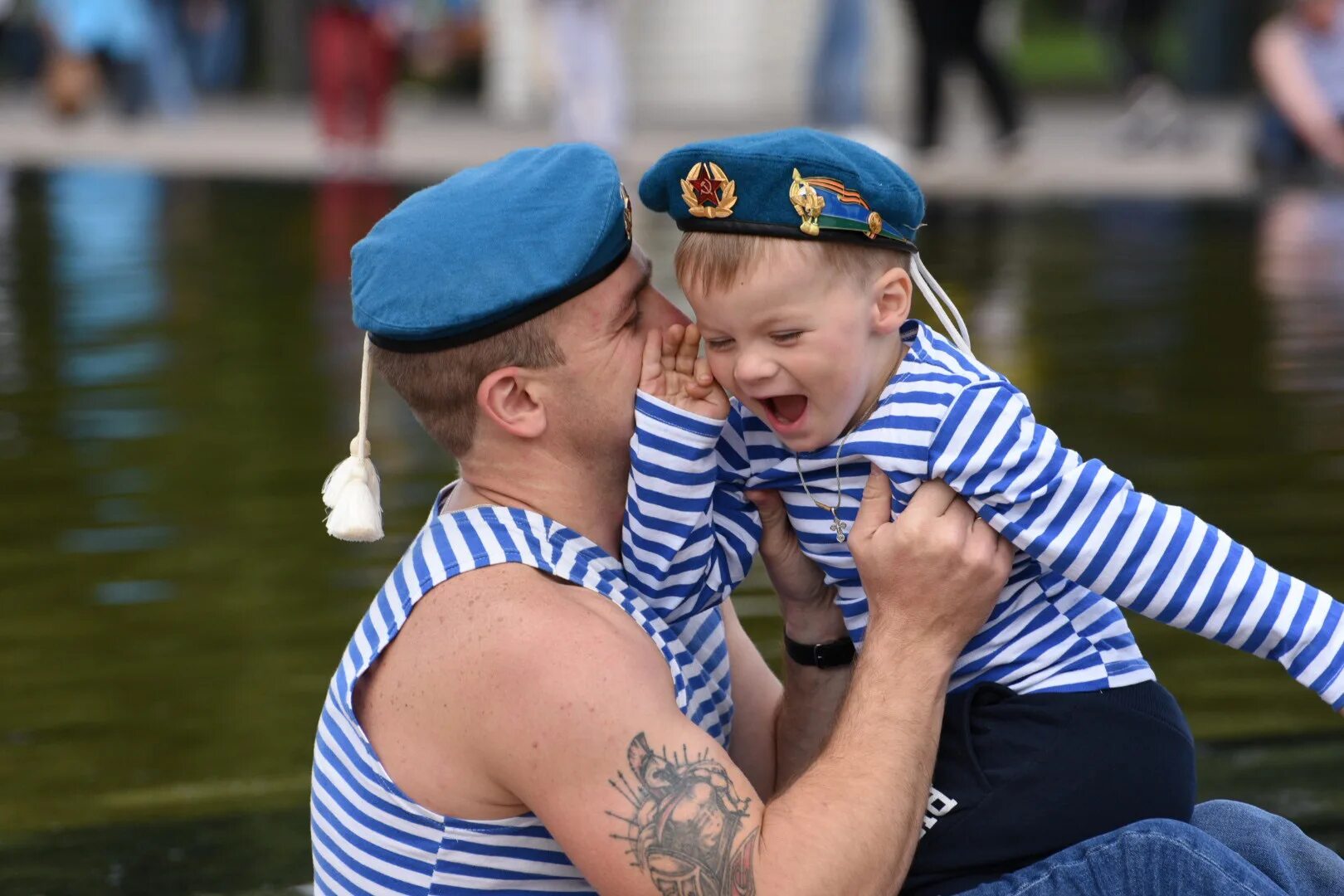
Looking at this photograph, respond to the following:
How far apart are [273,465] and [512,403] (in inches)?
180

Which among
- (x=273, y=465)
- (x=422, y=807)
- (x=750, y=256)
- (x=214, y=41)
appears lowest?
(x=214, y=41)

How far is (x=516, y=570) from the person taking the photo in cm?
227

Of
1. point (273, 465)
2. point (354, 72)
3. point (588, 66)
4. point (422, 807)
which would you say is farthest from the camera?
point (354, 72)

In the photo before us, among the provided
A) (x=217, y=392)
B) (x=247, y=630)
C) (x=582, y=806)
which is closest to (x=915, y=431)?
(x=582, y=806)

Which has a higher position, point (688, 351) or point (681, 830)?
point (688, 351)

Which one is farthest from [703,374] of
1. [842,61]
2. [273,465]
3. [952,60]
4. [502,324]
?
[842,61]

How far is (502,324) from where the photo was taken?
7.77ft

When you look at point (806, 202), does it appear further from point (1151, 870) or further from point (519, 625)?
point (1151, 870)

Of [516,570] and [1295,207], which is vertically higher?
[516,570]

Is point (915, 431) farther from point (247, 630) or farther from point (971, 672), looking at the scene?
point (247, 630)

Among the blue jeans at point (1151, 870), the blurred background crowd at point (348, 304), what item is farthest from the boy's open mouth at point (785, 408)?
the blurred background crowd at point (348, 304)

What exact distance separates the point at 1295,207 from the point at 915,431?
11.6m

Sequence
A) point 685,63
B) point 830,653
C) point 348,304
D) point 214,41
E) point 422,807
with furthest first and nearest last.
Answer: point 214,41 → point 685,63 → point 348,304 → point 830,653 → point 422,807

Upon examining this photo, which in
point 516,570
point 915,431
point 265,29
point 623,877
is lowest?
point 265,29
